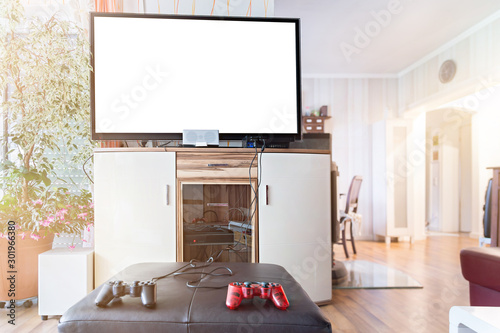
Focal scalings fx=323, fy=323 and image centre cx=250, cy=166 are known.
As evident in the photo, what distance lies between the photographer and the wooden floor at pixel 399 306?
180 centimetres

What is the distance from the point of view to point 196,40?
211 centimetres

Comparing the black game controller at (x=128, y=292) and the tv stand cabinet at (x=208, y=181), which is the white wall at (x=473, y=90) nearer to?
the tv stand cabinet at (x=208, y=181)

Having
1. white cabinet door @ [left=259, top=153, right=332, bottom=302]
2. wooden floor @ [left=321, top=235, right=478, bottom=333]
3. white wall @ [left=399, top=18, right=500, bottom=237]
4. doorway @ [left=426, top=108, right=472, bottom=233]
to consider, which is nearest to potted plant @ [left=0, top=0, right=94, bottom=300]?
white cabinet door @ [left=259, top=153, right=332, bottom=302]

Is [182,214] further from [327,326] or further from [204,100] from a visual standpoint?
[327,326]

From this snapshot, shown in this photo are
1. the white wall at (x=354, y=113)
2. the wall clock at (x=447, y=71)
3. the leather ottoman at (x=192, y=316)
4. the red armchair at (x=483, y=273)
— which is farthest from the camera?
the white wall at (x=354, y=113)

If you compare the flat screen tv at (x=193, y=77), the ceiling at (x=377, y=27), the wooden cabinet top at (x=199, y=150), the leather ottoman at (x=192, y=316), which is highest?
the ceiling at (x=377, y=27)

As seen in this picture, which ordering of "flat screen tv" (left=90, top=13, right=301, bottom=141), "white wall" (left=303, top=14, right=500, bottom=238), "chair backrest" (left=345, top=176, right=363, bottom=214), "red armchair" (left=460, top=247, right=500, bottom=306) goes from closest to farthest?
"red armchair" (left=460, top=247, right=500, bottom=306) → "flat screen tv" (left=90, top=13, right=301, bottom=141) → "chair backrest" (left=345, top=176, right=363, bottom=214) → "white wall" (left=303, top=14, right=500, bottom=238)

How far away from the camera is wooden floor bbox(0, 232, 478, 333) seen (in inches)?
71.0

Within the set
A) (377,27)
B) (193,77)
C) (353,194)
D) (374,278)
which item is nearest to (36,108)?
(193,77)

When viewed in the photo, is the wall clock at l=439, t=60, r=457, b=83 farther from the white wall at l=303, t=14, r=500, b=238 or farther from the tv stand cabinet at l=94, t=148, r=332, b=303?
the tv stand cabinet at l=94, t=148, r=332, b=303

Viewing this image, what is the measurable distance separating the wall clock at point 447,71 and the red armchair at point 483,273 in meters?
3.03

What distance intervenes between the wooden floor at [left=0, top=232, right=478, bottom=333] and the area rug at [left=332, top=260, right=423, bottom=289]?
0.08 meters

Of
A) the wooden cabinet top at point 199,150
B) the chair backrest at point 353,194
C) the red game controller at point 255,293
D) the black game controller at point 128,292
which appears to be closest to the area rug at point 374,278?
the chair backrest at point 353,194

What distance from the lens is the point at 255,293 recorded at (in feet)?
3.41
